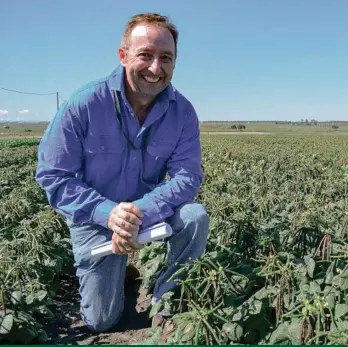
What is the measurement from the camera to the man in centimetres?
276

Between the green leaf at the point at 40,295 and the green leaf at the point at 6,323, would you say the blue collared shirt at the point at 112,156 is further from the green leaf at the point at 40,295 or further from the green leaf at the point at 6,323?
the green leaf at the point at 6,323

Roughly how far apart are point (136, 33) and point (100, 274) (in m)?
1.63

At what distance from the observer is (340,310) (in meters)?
1.99

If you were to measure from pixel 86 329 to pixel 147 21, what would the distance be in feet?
7.04

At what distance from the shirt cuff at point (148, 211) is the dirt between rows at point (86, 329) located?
77cm

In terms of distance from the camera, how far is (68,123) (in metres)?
2.81

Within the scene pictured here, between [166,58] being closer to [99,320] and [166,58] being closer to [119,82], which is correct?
[119,82]

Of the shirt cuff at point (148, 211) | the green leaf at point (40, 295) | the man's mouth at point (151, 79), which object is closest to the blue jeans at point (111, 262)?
the shirt cuff at point (148, 211)

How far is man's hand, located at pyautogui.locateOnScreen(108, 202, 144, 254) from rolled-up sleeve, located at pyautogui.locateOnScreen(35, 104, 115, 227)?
210 millimetres

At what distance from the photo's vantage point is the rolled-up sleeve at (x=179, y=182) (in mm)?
2793

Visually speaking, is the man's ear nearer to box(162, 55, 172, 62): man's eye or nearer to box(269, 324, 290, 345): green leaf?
box(162, 55, 172, 62): man's eye

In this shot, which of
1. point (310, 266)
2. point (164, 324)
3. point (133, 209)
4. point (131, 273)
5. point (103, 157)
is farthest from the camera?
point (131, 273)

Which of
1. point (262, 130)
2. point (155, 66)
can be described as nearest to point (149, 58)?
point (155, 66)

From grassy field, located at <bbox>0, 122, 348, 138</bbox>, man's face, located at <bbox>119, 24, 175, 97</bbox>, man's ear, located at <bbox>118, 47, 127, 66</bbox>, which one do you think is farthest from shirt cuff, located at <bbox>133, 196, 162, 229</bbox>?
grassy field, located at <bbox>0, 122, 348, 138</bbox>
